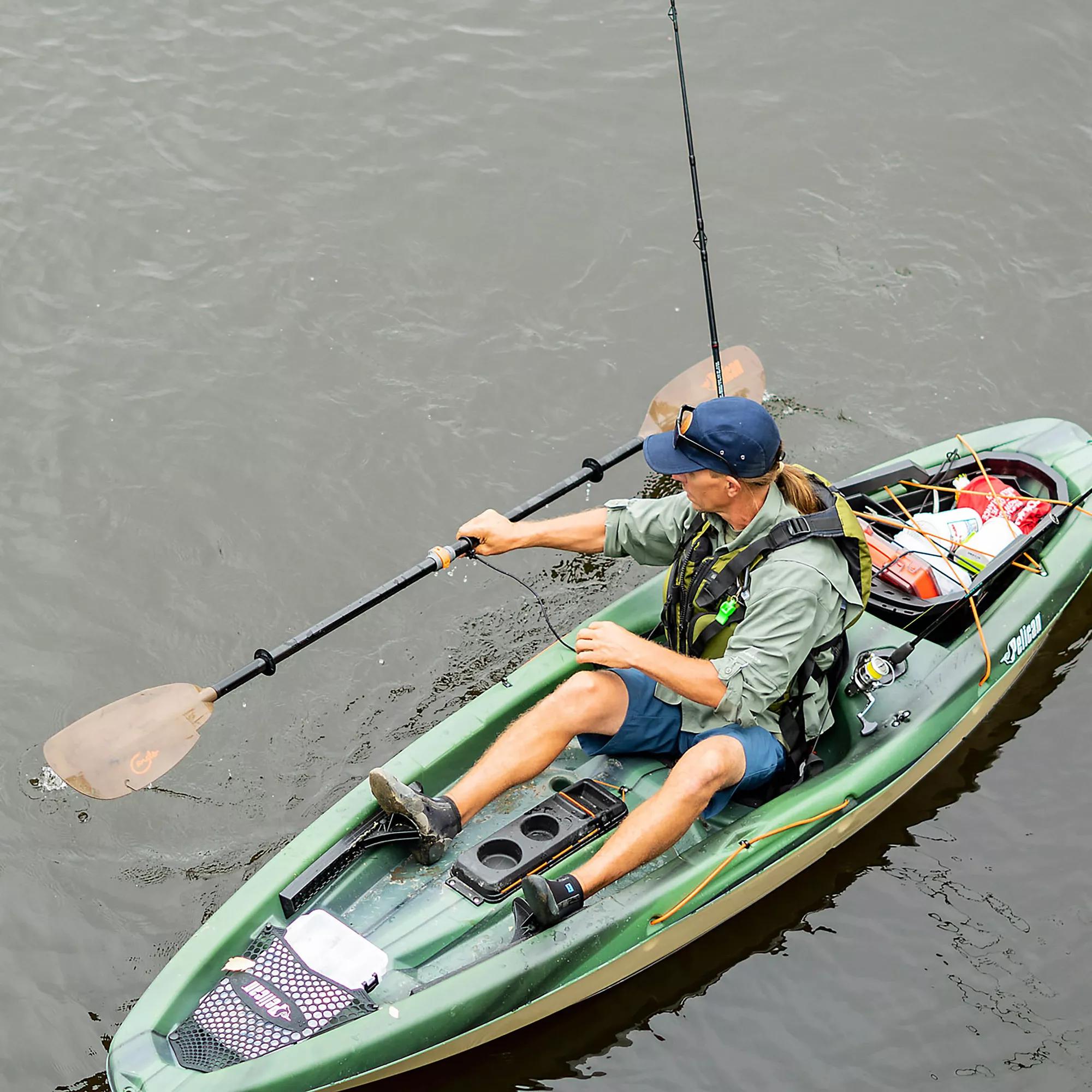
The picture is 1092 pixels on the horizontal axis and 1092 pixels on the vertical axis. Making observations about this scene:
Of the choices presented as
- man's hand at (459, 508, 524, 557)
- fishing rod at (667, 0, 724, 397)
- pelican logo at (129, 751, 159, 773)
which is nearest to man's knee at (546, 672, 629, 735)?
man's hand at (459, 508, 524, 557)

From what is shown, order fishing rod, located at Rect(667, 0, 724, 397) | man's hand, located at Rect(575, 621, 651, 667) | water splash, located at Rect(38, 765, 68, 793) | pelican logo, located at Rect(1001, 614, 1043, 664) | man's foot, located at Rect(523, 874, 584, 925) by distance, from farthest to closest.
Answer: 1. fishing rod, located at Rect(667, 0, 724, 397)
2. water splash, located at Rect(38, 765, 68, 793)
3. pelican logo, located at Rect(1001, 614, 1043, 664)
4. man's hand, located at Rect(575, 621, 651, 667)
5. man's foot, located at Rect(523, 874, 584, 925)

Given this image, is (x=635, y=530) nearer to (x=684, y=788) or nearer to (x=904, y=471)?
(x=684, y=788)

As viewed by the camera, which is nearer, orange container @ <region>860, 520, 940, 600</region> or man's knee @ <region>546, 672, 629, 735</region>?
man's knee @ <region>546, 672, 629, 735</region>

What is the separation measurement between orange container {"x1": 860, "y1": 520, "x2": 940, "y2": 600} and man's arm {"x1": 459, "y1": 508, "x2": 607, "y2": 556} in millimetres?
1176

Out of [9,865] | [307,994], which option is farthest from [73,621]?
[307,994]

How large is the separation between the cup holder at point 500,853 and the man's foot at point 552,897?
0.28 metres

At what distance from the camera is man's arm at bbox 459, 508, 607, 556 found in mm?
5238

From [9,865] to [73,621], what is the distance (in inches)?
52.0

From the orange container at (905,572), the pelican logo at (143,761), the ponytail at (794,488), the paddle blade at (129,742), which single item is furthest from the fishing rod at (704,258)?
the pelican logo at (143,761)

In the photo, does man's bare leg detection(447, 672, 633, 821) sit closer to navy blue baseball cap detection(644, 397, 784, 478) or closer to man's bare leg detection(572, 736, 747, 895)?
man's bare leg detection(572, 736, 747, 895)

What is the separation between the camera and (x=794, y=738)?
5043 mm

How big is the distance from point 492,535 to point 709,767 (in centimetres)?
120

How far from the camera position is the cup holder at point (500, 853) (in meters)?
4.96

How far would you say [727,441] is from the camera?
4.59 meters
